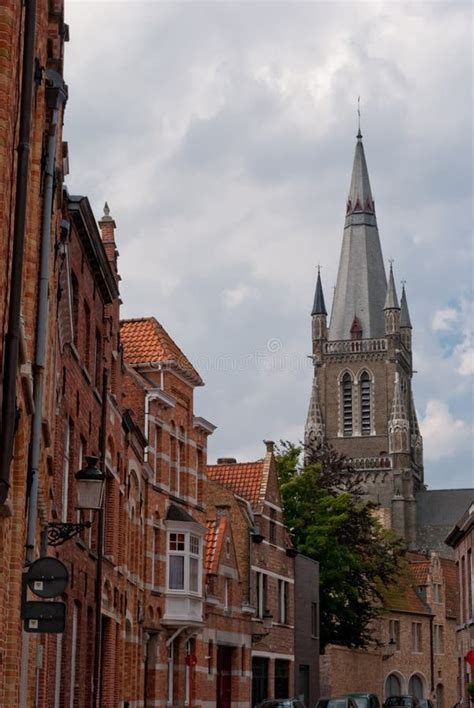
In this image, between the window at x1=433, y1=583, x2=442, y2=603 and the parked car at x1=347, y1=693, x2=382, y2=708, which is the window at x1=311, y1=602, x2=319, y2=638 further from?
the window at x1=433, y1=583, x2=442, y2=603

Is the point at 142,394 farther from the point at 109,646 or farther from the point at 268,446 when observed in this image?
the point at 268,446

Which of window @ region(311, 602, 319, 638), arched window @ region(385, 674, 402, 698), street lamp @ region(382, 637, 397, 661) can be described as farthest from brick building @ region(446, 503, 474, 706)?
arched window @ region(385, 674, 402, 698)

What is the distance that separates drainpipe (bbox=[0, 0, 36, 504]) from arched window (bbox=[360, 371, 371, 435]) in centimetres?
12513

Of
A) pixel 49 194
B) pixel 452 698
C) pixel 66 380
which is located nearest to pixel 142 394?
pixel 66 380

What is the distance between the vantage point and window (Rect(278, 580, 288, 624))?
45.5 m

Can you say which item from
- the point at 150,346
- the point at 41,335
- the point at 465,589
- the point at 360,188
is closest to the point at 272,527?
the point at 465,589

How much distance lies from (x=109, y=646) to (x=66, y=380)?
25.6ft

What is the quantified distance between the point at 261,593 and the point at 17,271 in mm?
33537

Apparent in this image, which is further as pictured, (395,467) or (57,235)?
(395,467)

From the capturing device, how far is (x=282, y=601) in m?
45.8

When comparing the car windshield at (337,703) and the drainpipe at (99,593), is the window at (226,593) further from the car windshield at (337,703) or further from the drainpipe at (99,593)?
the drainpipe at (99,593)

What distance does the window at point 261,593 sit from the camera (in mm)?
42812

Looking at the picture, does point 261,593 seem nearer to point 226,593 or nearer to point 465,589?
point 226,593

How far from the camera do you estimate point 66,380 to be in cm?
2062
